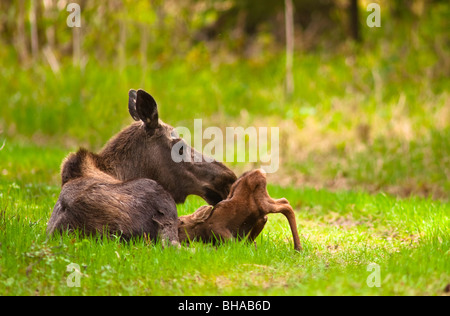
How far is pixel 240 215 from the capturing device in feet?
22.4

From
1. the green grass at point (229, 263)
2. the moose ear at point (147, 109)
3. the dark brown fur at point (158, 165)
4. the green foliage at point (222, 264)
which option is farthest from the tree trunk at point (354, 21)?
the moose ear at point (147, 109)

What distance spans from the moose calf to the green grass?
0.74 feet

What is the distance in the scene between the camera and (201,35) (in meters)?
22.1

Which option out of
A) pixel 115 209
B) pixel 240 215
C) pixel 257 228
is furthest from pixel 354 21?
pixel 115 209

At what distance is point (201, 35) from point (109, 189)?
53.4 ft

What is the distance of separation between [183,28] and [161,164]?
15.0 metres

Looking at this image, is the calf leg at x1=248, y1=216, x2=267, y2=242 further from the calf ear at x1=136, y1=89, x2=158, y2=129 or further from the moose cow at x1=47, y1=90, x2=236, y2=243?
the calf ear at x1=136, y1=89, x2=158, y2=129

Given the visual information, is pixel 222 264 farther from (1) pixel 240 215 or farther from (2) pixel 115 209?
(2) pixel 115 209

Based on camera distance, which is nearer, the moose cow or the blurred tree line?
the moose cow

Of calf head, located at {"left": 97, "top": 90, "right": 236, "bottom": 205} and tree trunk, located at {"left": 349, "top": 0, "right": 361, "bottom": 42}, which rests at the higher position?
tree trunk, located at {"left": 349, "top": 0, "right": 361, "bottom": 42}

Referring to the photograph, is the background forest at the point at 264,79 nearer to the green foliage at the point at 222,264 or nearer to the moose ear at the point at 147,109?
the moose ear at the point at 147,109

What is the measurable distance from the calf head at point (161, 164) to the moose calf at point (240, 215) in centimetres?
40

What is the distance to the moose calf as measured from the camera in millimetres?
6750

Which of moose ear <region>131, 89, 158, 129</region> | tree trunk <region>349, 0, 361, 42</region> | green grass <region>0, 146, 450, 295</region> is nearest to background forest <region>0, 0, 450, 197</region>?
tree trunk <region>349, 0, 361, 42</region>
